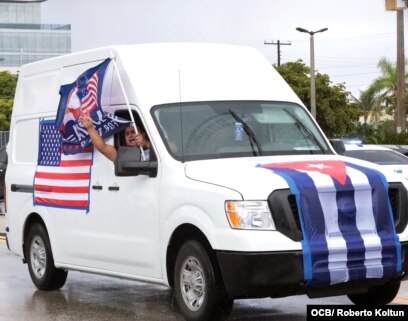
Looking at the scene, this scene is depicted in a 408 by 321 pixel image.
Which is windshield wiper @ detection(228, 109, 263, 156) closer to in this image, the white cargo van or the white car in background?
the white cargo van

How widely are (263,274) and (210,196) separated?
81cm

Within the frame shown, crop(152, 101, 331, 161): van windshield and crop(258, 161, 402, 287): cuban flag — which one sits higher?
crop(152, 101, 331, 161): van windshield

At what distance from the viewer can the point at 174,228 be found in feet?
28.8

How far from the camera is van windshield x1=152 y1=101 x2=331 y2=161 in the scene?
30.1ft

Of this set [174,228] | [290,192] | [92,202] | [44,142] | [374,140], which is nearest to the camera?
[290,192]

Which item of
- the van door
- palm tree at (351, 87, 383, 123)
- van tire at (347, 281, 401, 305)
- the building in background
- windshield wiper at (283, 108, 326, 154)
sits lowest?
van tire at (347, 281, 401, 305)

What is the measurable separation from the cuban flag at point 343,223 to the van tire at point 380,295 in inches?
26.5

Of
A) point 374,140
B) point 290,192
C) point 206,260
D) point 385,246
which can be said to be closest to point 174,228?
point 206,260

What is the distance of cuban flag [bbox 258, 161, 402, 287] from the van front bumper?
88mm

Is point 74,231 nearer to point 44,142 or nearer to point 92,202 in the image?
point 92,202

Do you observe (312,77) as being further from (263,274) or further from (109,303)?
(263,274)

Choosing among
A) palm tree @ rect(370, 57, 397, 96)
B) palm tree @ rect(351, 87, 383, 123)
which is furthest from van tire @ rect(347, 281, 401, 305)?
palm tree @ rect(351, 87, 383, 123)

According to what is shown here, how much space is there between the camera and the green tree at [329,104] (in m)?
68.4

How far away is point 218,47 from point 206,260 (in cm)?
267
